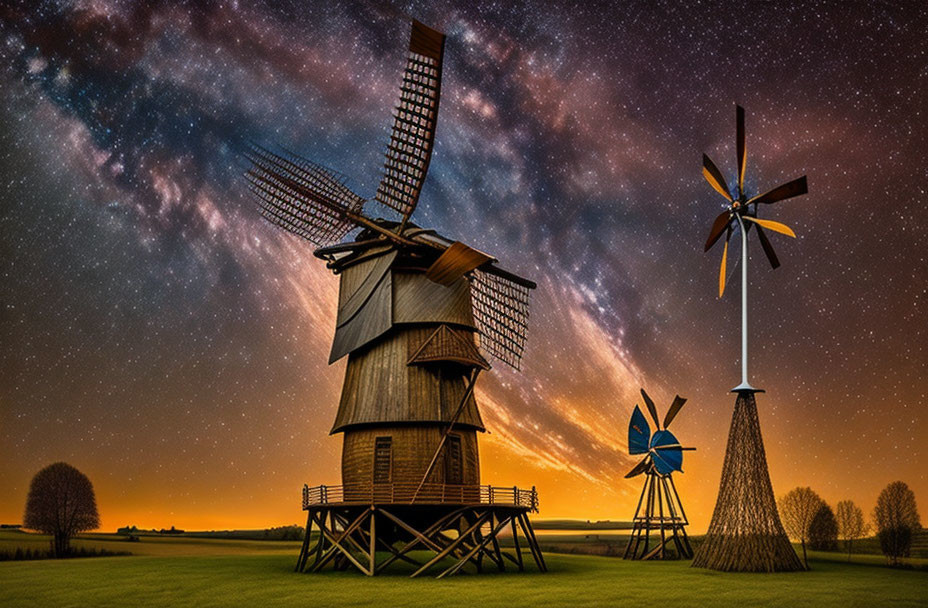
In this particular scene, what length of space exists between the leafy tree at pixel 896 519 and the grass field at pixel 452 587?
8.62 m

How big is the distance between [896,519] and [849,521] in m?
8.00

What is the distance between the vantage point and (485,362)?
1651 inches

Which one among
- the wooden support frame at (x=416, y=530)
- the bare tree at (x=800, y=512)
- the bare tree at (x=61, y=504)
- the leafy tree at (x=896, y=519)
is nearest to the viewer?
the wooden support frame at (x=416, y=530)

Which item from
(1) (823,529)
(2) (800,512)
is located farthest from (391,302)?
(1) (823,529)

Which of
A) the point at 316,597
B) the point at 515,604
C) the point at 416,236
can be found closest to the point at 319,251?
the point at 416,236

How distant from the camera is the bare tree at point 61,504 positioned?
208 ft

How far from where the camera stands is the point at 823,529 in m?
61.8

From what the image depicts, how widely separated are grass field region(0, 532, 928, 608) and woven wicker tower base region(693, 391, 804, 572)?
128 centimetres

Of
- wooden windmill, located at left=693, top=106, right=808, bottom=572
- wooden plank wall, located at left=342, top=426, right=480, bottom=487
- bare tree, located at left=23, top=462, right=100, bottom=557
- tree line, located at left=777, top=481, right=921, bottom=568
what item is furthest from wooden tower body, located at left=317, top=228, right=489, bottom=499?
bare tree, located at left=23, top=462, right=100, bottom=557

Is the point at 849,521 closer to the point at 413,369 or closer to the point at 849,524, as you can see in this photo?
the point at 849,524

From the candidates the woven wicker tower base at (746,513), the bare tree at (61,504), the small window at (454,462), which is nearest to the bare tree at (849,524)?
the woven wicker tower base at (746,513)

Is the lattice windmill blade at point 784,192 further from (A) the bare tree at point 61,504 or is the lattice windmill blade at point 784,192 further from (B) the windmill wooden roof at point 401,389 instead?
(A) the bare tree at point 61,504

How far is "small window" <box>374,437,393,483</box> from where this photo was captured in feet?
134

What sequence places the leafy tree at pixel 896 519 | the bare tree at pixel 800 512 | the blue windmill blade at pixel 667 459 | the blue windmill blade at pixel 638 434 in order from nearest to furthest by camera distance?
the leafy tree at pixel 896 519, the blue windmill blade at pixel 667 459, the blue windmill blade at pixel 638 434, the bare tree at pixel 800 512
